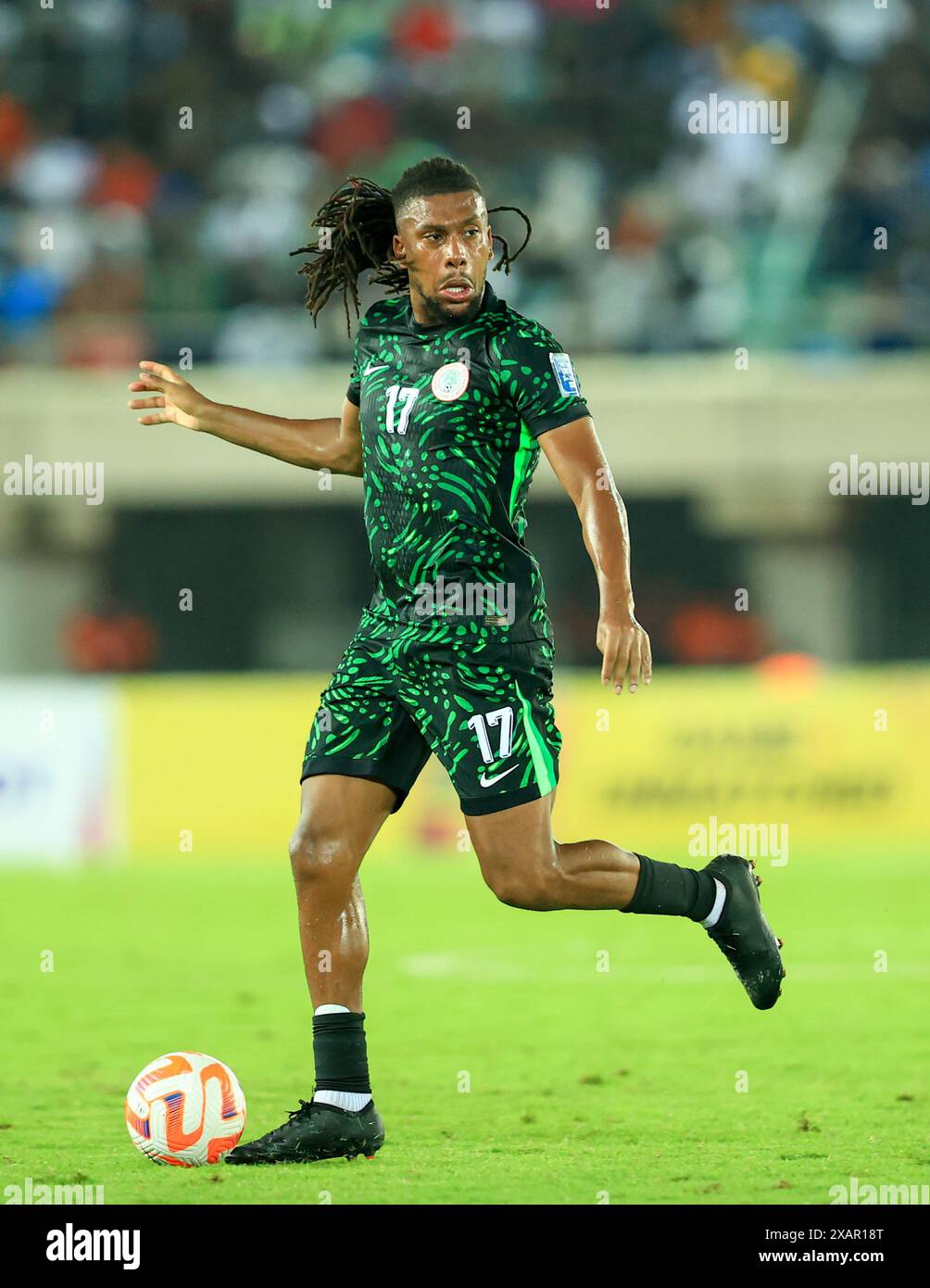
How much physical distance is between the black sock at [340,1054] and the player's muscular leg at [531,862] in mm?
528

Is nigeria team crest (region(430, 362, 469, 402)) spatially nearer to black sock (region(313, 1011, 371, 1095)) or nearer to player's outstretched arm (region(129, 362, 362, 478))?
player's outstretched arm (region(129, 362, 362, 478))

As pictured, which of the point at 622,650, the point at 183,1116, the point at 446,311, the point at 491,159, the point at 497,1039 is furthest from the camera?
the point at 491,159

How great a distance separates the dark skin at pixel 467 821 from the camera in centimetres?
487

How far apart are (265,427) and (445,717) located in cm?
117

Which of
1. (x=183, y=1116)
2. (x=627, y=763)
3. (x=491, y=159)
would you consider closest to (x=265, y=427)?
(x=183, y=1116)

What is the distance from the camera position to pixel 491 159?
18.3 meters

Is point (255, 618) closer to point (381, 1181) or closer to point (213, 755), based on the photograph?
point (213, 755)

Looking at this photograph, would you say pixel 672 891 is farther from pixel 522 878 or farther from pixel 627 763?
pixel 627 763

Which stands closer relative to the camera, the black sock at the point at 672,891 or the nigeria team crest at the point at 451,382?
the nigeria team crest at the point at 451,382

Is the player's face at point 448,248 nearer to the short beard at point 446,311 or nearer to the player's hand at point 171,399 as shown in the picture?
the short beard at point 446,311

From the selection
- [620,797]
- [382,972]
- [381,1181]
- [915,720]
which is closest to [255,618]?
[620,797]

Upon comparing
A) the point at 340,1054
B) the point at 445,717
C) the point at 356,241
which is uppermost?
the point at 356,241

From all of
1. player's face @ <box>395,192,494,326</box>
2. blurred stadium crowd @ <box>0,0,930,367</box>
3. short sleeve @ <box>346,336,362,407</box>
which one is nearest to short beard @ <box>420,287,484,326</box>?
player's face @ <box>395,192,494,326</box>

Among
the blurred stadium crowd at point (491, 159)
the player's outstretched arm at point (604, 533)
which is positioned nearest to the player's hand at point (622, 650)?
the player's outstretched arm at point (604, 533)
